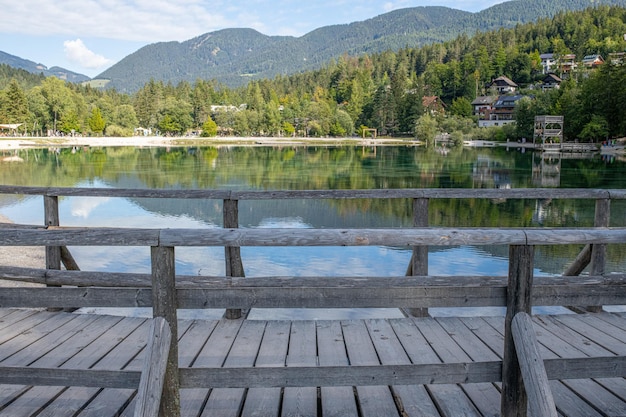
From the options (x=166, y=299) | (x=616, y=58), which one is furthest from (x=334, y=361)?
(x=616, y=58)

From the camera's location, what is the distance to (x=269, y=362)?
12.3 ft

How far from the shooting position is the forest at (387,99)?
69.4 meters

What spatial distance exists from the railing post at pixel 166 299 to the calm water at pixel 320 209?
528cm

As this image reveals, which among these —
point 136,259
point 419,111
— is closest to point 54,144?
point 419,111

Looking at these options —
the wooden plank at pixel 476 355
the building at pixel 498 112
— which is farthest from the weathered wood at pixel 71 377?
the building at pixel 498 112

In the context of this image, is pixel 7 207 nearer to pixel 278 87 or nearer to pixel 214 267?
pixel 214 267

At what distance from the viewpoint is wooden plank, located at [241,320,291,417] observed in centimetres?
325

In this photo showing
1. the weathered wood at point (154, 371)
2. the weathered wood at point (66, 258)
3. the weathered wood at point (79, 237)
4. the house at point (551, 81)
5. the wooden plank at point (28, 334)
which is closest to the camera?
the weathered wood at point (154, 371)

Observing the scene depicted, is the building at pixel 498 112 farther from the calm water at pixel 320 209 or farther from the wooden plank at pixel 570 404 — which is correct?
the wooden plank at pixel 570 404

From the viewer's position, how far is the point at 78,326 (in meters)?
4.61

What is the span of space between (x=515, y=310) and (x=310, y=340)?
1.88 metres

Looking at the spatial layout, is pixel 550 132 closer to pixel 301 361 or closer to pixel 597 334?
pixel 597 334

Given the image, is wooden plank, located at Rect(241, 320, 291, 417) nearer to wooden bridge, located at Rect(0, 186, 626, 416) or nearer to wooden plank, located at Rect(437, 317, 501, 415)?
wooden bridge, located at Rect(0, 186, 626, 416)

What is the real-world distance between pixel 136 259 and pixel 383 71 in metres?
155
